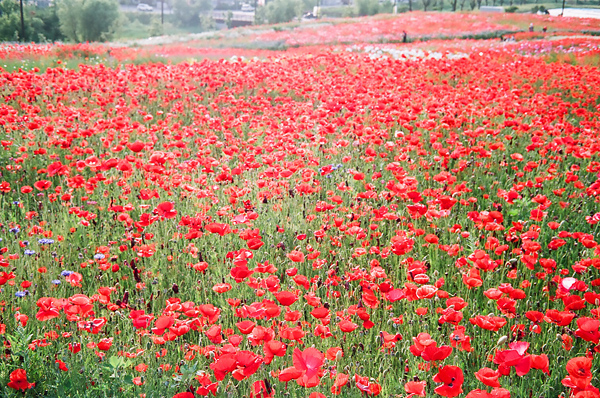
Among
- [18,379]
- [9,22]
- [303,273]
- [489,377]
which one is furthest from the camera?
[9,22]

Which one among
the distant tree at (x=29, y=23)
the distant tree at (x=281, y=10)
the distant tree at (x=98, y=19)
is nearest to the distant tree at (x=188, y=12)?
the distant tree at (x=281, y=10)

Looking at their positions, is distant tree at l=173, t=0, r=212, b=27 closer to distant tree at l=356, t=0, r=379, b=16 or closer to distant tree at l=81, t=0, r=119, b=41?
distant tree at l=356, t=0, r=379, b=16

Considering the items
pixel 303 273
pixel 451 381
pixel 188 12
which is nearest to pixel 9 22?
pixel 303 273

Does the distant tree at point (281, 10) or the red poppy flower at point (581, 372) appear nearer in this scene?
the red poppy flower at point (581, 372)

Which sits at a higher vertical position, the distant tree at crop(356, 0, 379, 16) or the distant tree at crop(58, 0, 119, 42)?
the distant tree at crop(356, 0, 379, 16)

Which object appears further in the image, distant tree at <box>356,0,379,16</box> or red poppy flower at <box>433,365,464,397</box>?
distant tree at <box>356,0,379,16</box>

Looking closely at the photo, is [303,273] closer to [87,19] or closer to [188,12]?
[87,19]

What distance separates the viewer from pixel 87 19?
136 feet

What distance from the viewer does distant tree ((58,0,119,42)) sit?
40.8m

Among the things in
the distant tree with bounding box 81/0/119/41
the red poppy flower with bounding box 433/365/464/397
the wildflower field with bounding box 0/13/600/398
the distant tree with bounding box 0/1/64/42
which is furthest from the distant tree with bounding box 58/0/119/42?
the red poppy flower with bounding box 433/365/464/397

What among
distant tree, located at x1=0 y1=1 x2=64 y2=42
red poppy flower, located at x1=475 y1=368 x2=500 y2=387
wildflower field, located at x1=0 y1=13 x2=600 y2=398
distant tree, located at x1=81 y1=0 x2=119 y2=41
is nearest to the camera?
red poppy flower, located at x1=475 y1=368 x2=500 y2=387

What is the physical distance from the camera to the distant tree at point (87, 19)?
134 ft

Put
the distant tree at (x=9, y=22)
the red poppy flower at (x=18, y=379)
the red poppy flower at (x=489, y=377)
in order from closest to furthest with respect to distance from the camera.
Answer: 1. the red poppy flower at (x=489, y=377)
2. the red poppy flower at (x=18, y=379)
3. the distant tree at (x=9, y=22)

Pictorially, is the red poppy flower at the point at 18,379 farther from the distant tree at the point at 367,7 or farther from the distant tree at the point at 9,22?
the distant tree at the point at 367,7
